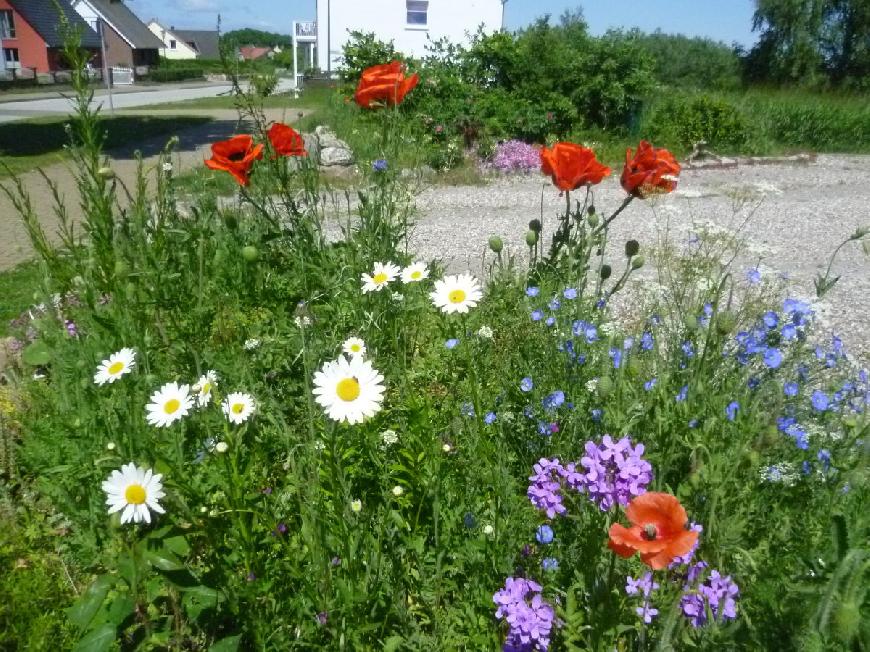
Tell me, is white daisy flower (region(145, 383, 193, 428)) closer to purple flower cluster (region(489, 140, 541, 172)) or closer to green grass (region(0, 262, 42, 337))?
green grass (region(0, 262, 42, 337))

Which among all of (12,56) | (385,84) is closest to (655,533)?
(385,84)

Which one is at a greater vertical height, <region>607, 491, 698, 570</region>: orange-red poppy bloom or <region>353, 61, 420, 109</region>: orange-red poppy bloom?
<region>353, 61, 420, 109</region>: orange-red poppy bloom

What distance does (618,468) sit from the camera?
139 centimetres

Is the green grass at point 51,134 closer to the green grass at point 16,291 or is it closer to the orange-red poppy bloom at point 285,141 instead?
the green grass at point 16,291

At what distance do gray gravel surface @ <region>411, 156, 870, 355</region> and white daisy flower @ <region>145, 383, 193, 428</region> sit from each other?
270 cm

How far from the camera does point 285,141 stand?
3.06m

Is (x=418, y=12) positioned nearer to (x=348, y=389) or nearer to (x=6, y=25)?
(x=348, y=389)

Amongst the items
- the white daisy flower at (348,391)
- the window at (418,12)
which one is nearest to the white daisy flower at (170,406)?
the white daisy flower at (348,391)

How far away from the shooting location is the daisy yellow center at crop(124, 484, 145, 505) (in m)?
1.34

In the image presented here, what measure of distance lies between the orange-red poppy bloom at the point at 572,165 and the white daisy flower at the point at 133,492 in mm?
2095

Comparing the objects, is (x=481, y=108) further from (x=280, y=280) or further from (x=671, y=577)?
(x=671, y=577)

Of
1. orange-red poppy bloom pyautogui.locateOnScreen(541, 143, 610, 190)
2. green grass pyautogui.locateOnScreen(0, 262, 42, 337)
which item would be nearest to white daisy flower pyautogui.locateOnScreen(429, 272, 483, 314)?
orange-red poppy bloom pyautogui.locateOnScreen(541, 143, 610, 190)

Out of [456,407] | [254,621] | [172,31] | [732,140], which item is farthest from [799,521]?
[172,31]

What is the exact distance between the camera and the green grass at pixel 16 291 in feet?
15.4
